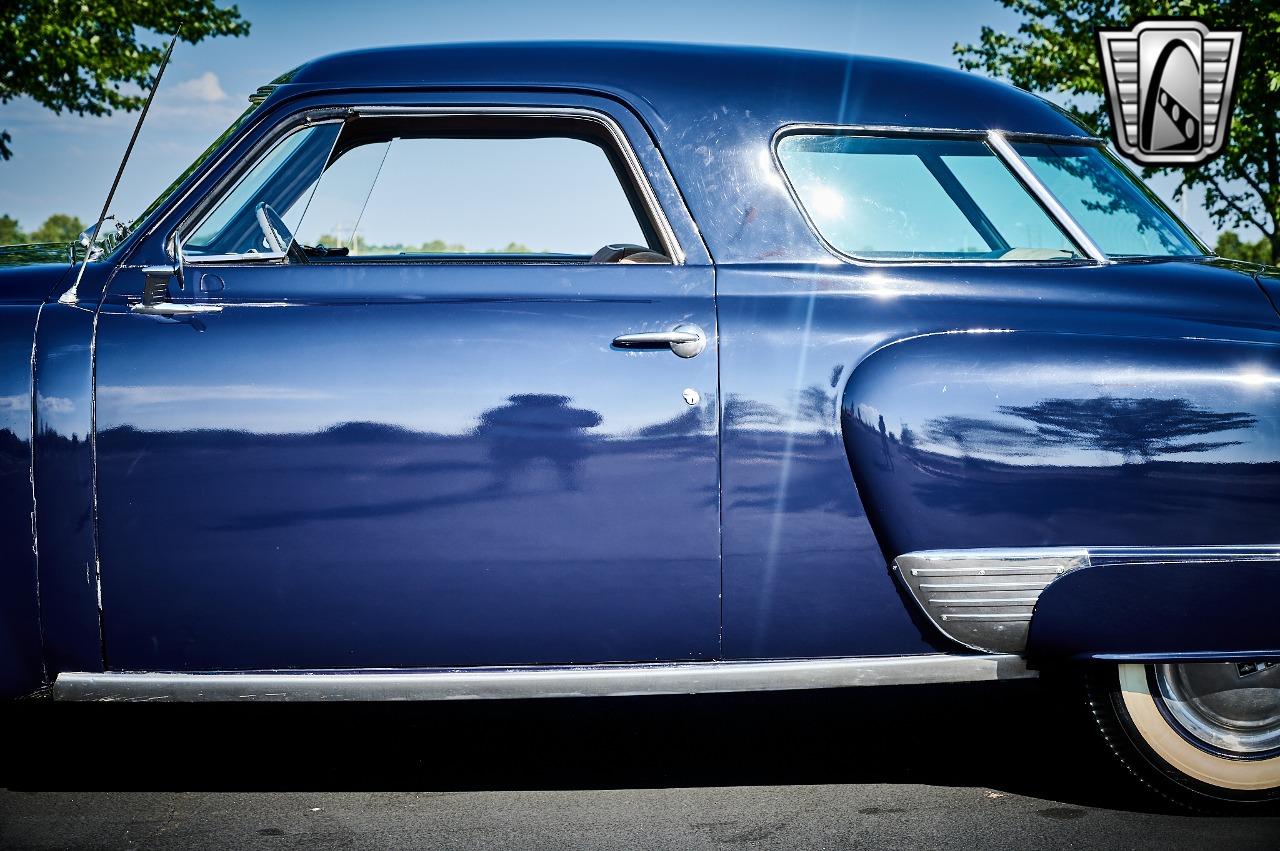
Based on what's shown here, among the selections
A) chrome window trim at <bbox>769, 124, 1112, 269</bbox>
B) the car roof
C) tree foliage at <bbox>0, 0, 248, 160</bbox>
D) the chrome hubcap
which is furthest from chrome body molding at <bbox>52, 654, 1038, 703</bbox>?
tree foliage at <bbox>0, 0, 248, 160</bbox>

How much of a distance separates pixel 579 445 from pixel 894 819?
1.21m

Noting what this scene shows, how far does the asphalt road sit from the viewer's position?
2809 millimetres

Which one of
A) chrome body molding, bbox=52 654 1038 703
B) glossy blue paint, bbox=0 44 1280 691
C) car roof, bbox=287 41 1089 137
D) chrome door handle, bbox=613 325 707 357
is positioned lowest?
chrome body molding, bbox=52 654 1038 703

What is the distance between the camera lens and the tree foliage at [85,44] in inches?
660

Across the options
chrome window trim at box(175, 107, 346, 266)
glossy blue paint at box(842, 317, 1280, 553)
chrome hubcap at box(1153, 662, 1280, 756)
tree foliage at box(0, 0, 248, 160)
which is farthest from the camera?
tree foliage at box(0, 0, 248, 160)

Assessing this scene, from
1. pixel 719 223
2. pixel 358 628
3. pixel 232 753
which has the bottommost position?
pixel 232 753

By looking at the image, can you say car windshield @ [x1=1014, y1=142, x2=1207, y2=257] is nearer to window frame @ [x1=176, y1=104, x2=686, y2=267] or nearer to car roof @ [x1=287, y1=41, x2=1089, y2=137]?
car roof @ [x1=287, y1=41, x2=1089, y2=137]

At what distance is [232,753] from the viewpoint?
338cm

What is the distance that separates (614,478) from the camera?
260 cm

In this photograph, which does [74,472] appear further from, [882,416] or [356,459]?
[882,416]

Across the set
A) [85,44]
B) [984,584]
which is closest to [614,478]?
[984,584]

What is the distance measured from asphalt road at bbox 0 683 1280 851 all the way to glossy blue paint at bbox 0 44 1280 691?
1.55 feet

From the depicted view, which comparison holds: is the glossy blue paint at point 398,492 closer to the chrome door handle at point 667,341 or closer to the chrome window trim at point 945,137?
the chrome door handle at point 667,341

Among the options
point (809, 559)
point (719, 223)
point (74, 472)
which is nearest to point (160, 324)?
point (74, 472)
